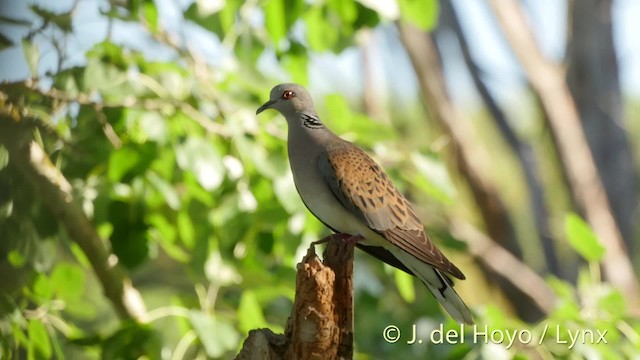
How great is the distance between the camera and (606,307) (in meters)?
4.54

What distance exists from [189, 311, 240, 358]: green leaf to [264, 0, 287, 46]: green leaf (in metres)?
1.34

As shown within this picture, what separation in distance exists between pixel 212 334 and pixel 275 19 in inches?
59.1

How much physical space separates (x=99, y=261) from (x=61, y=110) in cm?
91

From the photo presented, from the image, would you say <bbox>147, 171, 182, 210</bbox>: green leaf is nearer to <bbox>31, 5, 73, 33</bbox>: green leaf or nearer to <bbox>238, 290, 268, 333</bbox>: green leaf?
<bbox>238, 290, 268, 333</bbox>: green leaf

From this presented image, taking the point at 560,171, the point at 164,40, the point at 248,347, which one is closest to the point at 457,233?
the point at 560,171

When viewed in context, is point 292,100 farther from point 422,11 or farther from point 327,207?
point 422,11

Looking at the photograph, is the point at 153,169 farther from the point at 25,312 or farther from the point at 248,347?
the point at 248,347

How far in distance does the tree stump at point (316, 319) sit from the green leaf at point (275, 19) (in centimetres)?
183

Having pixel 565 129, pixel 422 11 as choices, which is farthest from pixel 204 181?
pixel 565 129

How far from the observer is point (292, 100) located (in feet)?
11.3

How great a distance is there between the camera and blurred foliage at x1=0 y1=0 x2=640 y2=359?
4.40 meters

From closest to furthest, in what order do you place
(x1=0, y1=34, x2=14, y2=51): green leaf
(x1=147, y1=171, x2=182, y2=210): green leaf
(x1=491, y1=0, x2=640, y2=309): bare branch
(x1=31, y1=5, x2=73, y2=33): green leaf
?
(x1=0, y1=34, x2=14, y2=51): green leaf → (x1=31, y1=5, x2=73, y2=33): green leaf → (x1=147, y1=171, x2=182, y2=210): green leaf → (x1=491, y1=0, x2=640, y2=309): bare branch

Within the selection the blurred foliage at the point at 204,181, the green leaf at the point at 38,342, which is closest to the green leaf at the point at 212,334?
the blurred foliage at the point at 204,181

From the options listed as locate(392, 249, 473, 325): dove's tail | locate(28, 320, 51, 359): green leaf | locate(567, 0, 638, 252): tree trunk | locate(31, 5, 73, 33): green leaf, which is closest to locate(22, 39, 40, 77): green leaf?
locate(31, 5, 73, 33): green leaf
